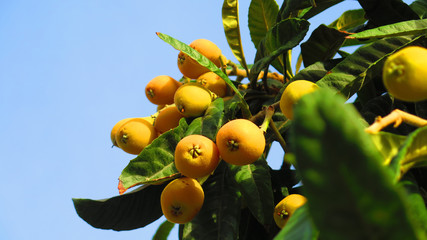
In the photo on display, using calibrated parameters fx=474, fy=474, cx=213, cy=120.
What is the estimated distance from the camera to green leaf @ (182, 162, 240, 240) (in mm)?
1188

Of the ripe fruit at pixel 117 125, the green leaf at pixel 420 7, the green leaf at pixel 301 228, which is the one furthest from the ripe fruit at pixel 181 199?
the green leaf at pixel 420 7

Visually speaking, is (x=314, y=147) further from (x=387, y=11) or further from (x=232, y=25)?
(x=232, y=25)

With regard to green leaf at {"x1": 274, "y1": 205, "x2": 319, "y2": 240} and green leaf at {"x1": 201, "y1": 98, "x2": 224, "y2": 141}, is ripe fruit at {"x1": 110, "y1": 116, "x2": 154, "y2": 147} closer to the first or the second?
green leaf at {"x1": 201, "y1": 98, "x2": 224, "y2": 141}

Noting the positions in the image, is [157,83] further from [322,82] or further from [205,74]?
[322,82]

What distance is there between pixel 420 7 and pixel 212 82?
69cm

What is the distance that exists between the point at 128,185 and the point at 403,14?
0.89m

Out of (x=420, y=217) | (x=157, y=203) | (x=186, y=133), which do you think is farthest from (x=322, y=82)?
(x=157, y=203)

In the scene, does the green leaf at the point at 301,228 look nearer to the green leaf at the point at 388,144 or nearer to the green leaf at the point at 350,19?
the green leaf at the point at 388,144

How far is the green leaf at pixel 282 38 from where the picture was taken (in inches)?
49.4

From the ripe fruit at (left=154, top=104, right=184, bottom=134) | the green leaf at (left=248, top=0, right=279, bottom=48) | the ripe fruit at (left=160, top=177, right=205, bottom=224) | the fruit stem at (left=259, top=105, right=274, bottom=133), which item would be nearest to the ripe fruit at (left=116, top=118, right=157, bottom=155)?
the ripe fruit at (left=154, top=104, right=184, bottom=134)

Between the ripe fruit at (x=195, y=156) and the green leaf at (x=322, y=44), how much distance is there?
526 millimetres

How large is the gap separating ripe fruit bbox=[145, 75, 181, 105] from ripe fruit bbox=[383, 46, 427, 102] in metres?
0.80

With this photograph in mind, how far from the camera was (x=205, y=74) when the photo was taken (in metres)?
1.41

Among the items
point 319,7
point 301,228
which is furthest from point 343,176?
point 319,7
